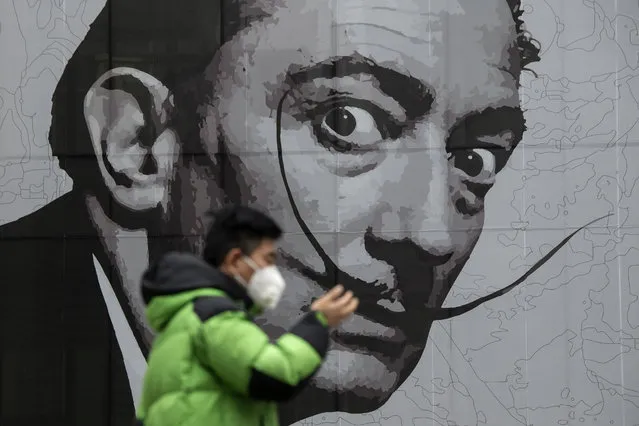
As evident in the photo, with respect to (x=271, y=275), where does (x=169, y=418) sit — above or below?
below

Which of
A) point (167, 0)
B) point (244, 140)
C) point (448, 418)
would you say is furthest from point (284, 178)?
point (448, 418)

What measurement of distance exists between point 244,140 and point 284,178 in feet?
1.09

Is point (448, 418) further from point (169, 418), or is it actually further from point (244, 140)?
point (169, 418)

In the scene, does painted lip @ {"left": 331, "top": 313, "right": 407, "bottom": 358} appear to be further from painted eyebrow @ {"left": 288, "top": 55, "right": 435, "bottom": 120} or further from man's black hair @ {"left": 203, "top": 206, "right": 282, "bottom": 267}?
man's black hair @ {"left": 203, "top": 206, "right": 282, "bottom": 267}

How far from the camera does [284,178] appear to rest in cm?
556

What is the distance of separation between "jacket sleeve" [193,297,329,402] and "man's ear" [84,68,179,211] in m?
3.34

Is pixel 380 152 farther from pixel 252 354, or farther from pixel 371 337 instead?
pixel 252 354

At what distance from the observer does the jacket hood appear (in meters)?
2.46

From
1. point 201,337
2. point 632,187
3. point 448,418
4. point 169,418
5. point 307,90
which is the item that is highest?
point 307,90

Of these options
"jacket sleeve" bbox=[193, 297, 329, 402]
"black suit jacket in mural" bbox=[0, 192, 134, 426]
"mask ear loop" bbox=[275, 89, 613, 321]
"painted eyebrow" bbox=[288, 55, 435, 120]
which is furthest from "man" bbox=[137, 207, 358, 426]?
"black suit jacket in mural" bbox=[0, 192, 134, 426]

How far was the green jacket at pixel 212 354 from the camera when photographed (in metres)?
2.31

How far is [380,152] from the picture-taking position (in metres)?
5.53

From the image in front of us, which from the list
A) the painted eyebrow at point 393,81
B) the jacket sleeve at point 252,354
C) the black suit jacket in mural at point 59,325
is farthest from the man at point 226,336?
the black suit jacket in mural at point 59,325

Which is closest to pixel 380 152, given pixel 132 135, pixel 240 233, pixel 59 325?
pixel 132 135
